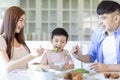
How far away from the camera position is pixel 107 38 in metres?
2.01

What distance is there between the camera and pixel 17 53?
1870mm

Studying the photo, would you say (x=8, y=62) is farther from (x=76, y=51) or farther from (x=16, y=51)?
(x=76, y=51)

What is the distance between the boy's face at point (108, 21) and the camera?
6.11 ft

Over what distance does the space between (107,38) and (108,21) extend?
0.61 feet

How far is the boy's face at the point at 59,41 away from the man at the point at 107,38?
10.4 inches

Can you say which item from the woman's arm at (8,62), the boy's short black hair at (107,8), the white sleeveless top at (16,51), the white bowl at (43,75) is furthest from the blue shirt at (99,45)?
the white bowl at (43,75)

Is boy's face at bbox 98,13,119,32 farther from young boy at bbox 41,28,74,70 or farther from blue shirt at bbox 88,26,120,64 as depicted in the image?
young boy at bbox 41,28,74,70

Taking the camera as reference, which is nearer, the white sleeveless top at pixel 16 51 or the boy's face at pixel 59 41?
the white sleeveless top at pixel 16 51

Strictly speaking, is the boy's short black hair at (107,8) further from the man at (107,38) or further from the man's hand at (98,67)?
the man's hand at (98,67)

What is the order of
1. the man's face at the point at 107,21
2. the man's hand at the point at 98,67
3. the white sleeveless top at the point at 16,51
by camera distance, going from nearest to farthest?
the man's hand at the point at 98,67
the white sleeveless top at the point at 16,51
the man's face at the point at 107,21

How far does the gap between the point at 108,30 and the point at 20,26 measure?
63 cm

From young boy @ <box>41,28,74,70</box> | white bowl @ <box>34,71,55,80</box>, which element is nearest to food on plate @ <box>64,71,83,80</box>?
white bowl @ <box>34,71,55,80</box>

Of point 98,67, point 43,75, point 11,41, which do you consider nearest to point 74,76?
point 43,75

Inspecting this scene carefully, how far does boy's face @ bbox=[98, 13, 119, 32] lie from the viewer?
1862 millimetres
